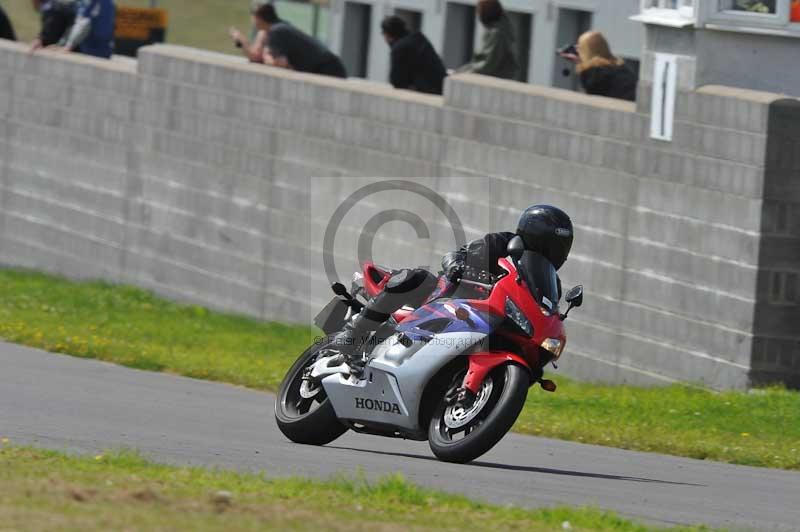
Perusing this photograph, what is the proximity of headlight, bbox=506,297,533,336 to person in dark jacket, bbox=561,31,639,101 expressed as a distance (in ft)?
22.5

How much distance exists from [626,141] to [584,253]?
3.59 feet

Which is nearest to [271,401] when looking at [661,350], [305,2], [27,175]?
[661,350]

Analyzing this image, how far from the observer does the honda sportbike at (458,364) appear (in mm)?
9445

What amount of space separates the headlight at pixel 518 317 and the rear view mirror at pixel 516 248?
28 cm

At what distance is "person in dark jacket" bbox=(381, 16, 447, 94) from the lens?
1800cm

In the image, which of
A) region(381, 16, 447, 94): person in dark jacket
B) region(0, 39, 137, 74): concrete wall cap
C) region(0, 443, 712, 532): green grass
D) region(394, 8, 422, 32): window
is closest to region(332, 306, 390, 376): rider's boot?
region(0, 443, 712, 532): green grass

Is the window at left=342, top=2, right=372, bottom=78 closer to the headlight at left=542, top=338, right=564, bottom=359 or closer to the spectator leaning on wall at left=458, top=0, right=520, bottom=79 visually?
the spectator leaning on wall at left=458, top=0, right=520, bottom=79

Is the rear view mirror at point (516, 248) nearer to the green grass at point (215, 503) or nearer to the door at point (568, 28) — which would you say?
the green grass at point (215, 503)

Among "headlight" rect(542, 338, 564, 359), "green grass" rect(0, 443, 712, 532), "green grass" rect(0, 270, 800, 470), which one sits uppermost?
"headlight" rect(542, 338, 564, 359)

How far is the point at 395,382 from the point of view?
32.4 feet

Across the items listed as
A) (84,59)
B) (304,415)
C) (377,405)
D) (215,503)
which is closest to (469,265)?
(377,405)

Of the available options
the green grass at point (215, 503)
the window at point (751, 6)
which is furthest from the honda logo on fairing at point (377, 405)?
the window at point (751, 6)

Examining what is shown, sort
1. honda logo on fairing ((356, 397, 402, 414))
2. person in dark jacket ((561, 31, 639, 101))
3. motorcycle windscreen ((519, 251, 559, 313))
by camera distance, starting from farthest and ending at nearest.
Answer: person in dark jacket ((561, 31, 639, 101)) → honda logo on fairing ((356, 397, 402, 414)) → motorcycle windscreen ((519, 251, 559, 313))

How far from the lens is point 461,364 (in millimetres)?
9758
